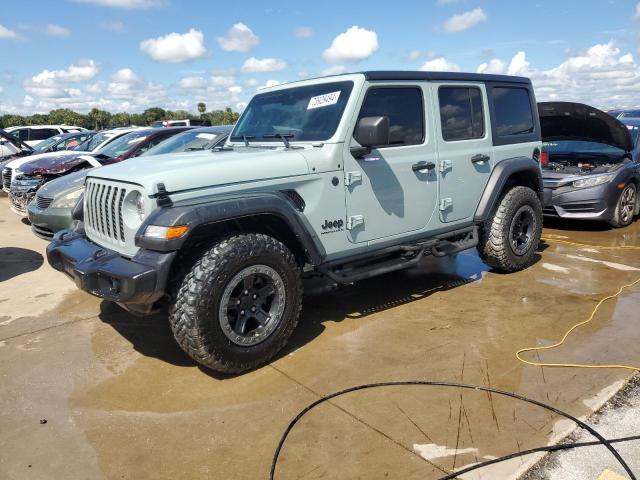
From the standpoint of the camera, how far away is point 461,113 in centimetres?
480

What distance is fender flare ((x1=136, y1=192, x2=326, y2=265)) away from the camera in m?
3.04

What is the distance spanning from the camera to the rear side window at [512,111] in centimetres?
519

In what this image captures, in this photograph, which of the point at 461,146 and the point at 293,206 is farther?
the point at 461,146

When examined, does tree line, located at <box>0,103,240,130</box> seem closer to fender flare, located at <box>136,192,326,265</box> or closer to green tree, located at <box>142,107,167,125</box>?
green tree, located at <box>142,107,167,125</box>

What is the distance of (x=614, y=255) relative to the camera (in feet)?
20.7

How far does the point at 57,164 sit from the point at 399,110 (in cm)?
607

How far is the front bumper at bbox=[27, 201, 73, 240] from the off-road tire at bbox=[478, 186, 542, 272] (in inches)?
178

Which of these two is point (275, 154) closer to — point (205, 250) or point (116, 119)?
point (205, 250)

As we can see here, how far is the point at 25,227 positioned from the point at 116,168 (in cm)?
569

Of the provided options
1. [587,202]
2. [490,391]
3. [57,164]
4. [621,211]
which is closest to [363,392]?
[490,391]

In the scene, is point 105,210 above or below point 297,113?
below

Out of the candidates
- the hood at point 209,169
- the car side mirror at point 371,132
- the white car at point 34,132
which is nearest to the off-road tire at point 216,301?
the hood at point 209,169

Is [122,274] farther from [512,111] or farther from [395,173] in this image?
[512,111]

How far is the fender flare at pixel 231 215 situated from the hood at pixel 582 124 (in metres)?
5.55
